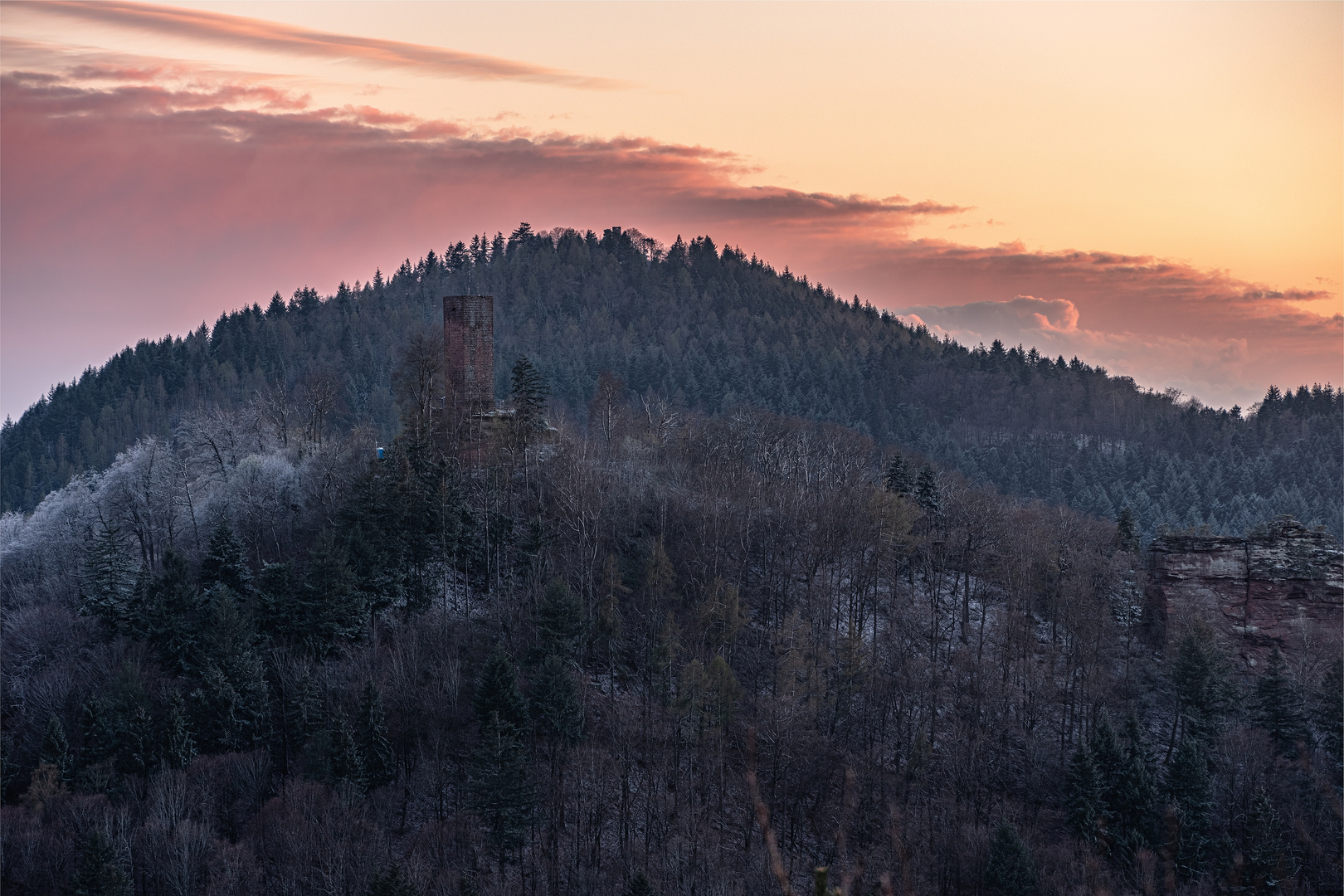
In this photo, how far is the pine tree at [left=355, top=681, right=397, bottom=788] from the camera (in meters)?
35.3

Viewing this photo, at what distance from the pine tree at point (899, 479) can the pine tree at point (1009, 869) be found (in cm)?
2256

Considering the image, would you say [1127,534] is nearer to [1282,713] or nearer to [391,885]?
[1282,713]

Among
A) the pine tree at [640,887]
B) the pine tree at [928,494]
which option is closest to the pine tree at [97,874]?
the pine tree at [640,887]

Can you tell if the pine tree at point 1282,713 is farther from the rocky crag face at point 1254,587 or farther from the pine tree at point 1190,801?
the rocky crag face at point 1254,587

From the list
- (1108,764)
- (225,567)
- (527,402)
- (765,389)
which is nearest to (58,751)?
(225,567)

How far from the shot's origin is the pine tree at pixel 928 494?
57.2 meters

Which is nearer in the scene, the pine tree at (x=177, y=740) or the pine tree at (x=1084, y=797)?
the pine tree at (x=177, y=740)

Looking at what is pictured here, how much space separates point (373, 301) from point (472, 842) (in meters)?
107

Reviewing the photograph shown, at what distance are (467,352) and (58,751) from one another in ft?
72.8

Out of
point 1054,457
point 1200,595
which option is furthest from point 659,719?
point 1054,457

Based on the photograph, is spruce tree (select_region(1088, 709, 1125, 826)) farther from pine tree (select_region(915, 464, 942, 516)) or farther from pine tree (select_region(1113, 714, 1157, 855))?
pine tree (select_region(915, 464, 942, 516))

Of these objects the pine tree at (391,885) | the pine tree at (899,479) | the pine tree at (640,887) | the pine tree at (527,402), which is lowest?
the pine tree at (640,887)

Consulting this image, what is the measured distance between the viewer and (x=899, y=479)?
186 ft

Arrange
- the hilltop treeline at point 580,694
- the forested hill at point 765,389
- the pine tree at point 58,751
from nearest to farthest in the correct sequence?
1. the pine tree at point 58,751
2. the hilltop treeline at point 580,694
3. the forested hill at point 765,389
